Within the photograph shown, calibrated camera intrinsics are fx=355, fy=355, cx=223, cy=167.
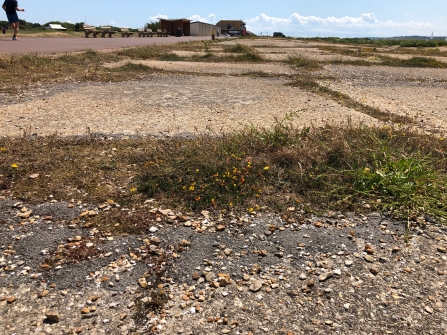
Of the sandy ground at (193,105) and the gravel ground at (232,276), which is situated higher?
the sandy ground at (193,105)

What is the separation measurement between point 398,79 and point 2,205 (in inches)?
472

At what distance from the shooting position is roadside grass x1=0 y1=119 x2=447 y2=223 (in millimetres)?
3355

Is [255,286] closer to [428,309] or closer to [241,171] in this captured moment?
[428,309]

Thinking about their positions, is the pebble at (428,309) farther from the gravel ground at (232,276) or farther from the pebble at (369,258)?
the pebble at (369,258)

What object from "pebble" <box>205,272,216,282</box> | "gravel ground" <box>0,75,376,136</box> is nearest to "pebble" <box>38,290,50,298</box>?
"pebble" <box>205,272,216,282</box>

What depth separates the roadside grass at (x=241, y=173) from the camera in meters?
3.36

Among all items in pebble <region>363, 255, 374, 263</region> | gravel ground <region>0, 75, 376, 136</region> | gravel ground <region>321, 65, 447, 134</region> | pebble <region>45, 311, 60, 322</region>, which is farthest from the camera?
gravel ground <region>321, 65, 447, 134</region>

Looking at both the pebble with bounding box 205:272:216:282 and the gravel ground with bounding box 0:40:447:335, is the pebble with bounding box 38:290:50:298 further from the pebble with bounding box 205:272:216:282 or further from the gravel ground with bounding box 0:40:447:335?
the pebble with bounding box 205:272:216:282

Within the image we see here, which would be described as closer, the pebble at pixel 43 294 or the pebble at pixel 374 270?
the pebble at pixel 43 294

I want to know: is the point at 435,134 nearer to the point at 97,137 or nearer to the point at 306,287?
the point at 306,287

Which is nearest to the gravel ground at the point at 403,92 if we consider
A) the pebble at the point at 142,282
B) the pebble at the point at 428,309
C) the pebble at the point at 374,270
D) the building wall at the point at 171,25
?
the pebble at the point at 374,270

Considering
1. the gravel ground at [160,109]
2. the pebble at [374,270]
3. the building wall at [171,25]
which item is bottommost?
the pebble at [374,270]

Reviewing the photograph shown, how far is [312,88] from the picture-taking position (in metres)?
8.99

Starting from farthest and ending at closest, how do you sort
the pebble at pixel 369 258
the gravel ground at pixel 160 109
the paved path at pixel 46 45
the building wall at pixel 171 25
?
the building wall at pixel 171 25 → the paved path at pixel 46 45 → the gravel ground at pixel 160 109 → the pebble at pixel 369 258
